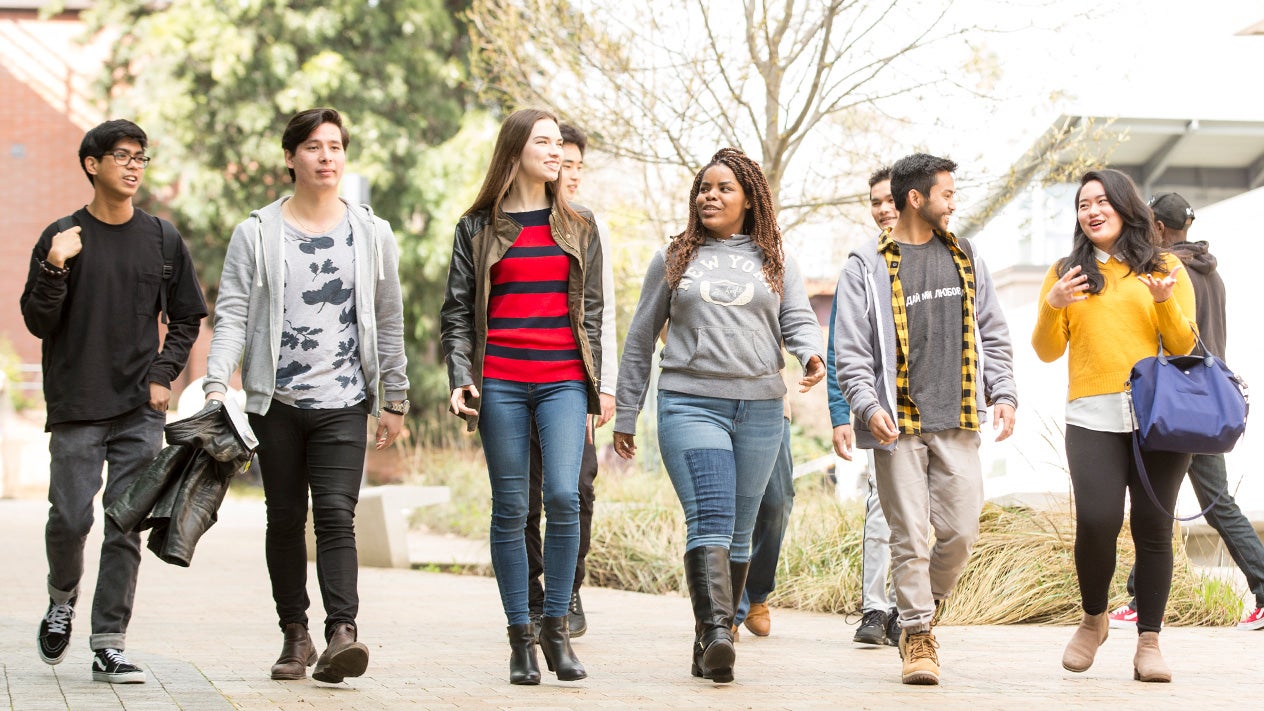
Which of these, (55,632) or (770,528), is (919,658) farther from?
(55,632)

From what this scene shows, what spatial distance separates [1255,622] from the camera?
7.62 meters

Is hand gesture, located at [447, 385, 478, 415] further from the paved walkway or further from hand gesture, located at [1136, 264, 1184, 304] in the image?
hand gesture, located at [1136, 264, 1184, 304]

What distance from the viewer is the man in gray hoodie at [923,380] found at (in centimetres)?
562

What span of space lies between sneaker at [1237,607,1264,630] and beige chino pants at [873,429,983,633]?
2709 millimetres

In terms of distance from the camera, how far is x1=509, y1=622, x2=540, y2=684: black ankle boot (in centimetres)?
541

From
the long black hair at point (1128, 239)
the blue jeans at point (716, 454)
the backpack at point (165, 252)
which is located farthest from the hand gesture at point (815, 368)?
the backpack at point (165, 252)

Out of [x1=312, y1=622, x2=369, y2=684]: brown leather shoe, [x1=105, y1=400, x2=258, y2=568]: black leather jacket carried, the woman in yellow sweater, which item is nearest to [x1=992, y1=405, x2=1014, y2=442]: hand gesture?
the woman in yellow sweater

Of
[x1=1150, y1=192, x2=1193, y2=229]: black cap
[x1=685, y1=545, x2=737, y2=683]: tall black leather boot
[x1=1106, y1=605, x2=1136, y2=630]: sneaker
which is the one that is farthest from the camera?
[x1=1106, y1=605, x2=1136, y2=630]: sneaker

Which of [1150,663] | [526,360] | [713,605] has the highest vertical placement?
[526,360]

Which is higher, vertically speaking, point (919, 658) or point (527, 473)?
point (527, 473)

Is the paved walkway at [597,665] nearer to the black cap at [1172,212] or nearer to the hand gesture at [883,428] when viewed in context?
the hand gesture at [883,428]

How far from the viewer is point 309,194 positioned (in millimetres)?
5566

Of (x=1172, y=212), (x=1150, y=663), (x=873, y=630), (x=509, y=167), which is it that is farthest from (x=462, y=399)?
(x=1172, y=212)

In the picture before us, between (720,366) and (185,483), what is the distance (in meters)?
1.97
